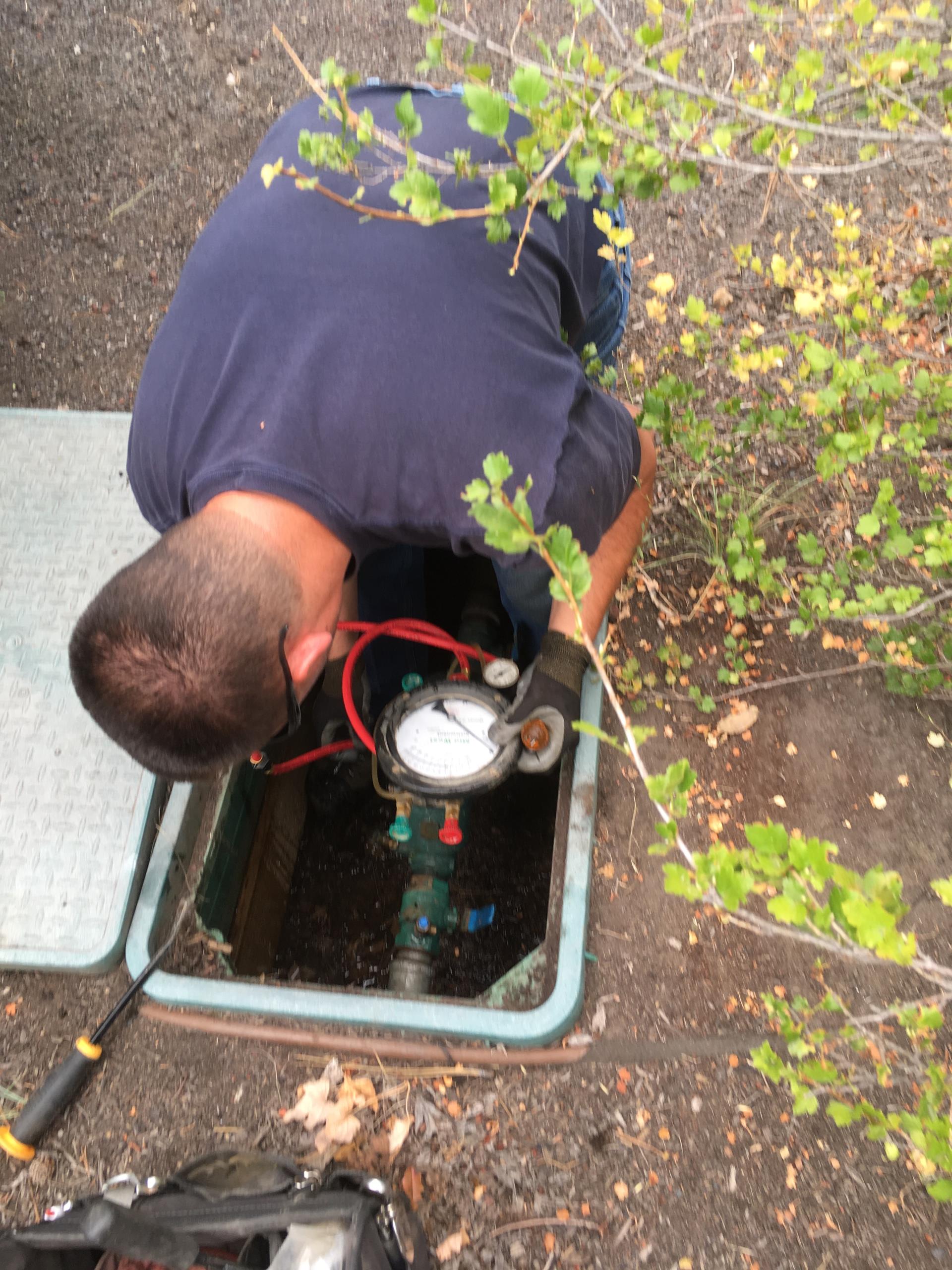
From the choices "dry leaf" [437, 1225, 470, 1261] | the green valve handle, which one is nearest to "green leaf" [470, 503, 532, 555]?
the green valve handle

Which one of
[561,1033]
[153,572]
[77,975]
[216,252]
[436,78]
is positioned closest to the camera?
[153,572]

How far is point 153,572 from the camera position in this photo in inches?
43.2

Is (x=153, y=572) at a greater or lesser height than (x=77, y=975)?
greater

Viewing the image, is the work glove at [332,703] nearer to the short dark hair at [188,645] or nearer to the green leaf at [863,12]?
the short dark hair at [188,645]

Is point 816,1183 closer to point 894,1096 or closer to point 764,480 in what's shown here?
point 894,1096

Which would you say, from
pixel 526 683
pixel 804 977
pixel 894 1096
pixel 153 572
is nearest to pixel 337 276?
pixel 153 572

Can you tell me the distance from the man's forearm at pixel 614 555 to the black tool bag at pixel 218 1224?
3.04 feet

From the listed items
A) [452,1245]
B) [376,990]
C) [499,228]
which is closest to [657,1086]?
[452,1245]

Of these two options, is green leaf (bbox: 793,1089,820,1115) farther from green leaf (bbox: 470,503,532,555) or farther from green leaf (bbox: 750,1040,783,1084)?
green leaf (bbox: 470,503,532,555)

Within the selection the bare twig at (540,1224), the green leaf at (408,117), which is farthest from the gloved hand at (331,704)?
the green leaf at (408,117)

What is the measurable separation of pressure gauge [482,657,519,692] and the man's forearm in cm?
11

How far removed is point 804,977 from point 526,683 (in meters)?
0.67

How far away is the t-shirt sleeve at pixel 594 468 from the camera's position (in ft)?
3.88

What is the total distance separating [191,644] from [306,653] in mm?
189
